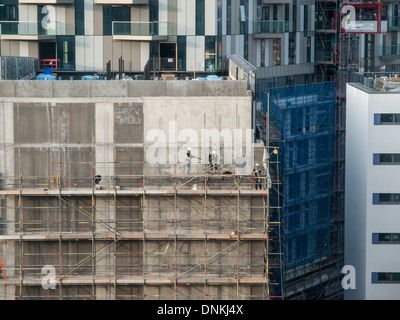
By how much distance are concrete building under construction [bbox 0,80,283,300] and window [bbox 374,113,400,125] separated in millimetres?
14196

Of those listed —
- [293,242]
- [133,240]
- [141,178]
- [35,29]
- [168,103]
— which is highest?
[35,29]

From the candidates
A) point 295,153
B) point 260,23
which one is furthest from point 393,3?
point 295,153

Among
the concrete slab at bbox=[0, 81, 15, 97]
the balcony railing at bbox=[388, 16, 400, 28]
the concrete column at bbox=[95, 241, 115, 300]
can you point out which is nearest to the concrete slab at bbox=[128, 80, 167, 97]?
the concrete slab at bbox=[0, 81, 15, 97]

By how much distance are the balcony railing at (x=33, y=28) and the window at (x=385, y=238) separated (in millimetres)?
22726

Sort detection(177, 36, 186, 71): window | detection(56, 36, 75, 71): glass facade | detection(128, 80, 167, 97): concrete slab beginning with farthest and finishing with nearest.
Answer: detection(177, 36, 186, 71): window < detection(56, 36, 75, 71): glass facade < detection(128, 80, 167, 97): concrete slab

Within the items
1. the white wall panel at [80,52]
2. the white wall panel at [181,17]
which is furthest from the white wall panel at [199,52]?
the white wall panel at [80,52]

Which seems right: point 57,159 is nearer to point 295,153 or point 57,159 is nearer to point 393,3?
point 295,153

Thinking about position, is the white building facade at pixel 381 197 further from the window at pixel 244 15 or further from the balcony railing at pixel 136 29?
the window at pixel 244 15

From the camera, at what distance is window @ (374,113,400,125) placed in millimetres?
52406

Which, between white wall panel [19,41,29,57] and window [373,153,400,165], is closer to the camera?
window [373,153,400,165]

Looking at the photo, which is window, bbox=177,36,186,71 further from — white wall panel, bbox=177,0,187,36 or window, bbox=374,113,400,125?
window, bbox=374,113,400,125

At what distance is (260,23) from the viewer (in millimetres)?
69000

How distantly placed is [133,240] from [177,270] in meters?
2.23

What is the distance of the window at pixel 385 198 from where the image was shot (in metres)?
52.4
